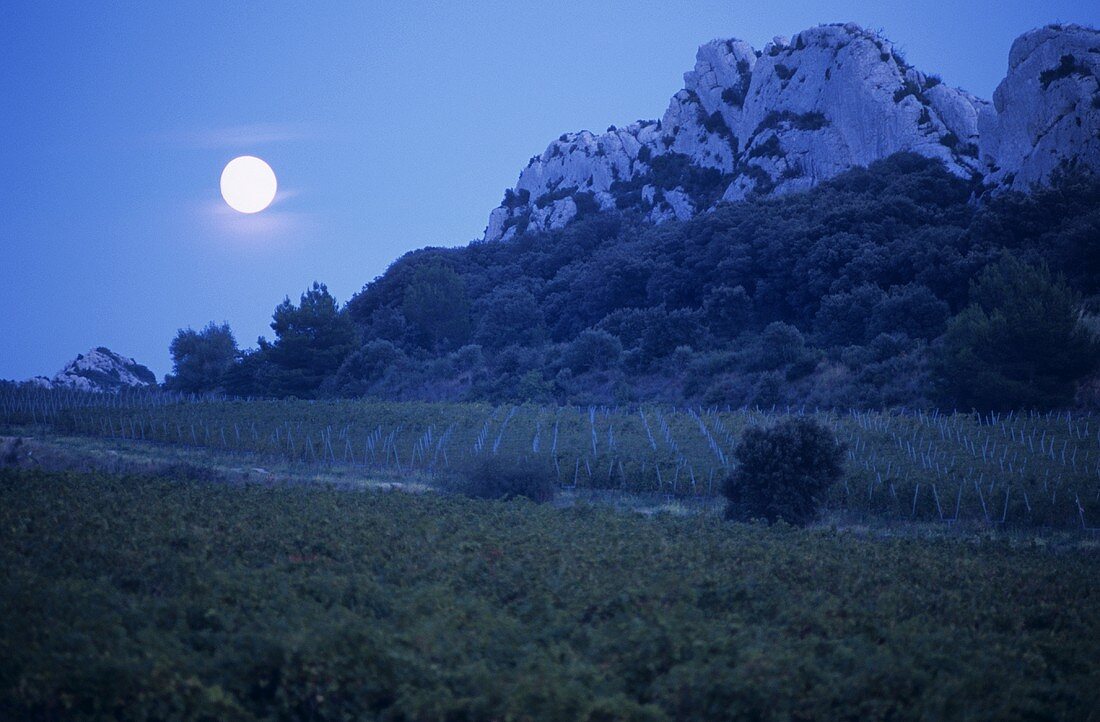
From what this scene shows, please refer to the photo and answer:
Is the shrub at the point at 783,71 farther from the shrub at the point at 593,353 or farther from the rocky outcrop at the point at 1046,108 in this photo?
the shrub at the point at 593,353

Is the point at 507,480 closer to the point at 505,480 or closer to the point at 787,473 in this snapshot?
the point at 505,480

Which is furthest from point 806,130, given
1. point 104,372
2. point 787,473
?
point 104,372

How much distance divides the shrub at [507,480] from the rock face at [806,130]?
37.6 m

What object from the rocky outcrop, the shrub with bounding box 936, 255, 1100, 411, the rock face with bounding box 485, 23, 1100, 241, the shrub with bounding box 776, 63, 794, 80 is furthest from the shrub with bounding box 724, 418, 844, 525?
the shrub with bounding box 776, 63, 794, 80

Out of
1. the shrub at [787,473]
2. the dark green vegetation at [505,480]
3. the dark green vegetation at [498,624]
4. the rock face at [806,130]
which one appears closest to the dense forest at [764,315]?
the rock face at [806,130]

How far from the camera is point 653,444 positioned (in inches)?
1014

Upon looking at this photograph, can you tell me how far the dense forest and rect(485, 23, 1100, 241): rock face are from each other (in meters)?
3.30

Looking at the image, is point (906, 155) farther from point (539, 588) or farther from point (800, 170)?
point (539, 588)

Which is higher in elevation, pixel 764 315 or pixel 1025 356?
pixel 764 315

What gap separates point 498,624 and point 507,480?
13207 millimetres

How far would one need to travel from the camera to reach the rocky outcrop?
4547 centimetres

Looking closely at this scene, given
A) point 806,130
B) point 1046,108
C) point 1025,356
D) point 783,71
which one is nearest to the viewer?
point 1025,356

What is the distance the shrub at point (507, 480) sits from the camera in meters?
20.2

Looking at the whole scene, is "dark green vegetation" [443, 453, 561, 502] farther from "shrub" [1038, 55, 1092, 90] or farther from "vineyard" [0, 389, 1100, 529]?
"shrub" [1038, 55, 1092, 90]
